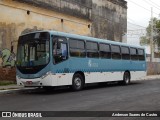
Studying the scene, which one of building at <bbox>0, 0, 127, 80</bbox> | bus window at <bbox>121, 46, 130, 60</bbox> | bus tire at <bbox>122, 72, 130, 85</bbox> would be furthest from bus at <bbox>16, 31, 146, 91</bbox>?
building at <bbox>0, 0, 127, 80</bbox>

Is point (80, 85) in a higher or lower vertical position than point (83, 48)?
lower

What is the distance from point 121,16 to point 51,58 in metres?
23.7

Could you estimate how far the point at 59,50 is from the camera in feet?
A: 59.8

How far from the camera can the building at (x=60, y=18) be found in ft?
77.0

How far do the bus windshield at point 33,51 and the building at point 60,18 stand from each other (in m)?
2.21

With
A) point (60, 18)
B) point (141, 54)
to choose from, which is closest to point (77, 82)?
point (141, 54)

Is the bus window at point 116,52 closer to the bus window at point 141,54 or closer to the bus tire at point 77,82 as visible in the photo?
the bus window at point 141,54

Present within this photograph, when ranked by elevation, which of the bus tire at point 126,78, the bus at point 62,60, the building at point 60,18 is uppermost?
the building at point 60,18

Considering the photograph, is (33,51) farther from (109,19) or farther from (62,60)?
(109,19)

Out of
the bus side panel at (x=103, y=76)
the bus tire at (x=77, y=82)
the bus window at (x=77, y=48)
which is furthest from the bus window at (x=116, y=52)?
the bus tire at (x=77, y=82)

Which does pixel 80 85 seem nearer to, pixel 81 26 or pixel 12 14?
pixel 12 14

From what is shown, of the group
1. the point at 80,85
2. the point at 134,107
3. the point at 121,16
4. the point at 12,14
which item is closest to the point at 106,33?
the point at 121,16

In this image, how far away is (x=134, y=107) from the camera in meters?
12.7

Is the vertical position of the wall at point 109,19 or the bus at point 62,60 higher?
the wall at point 109,19
